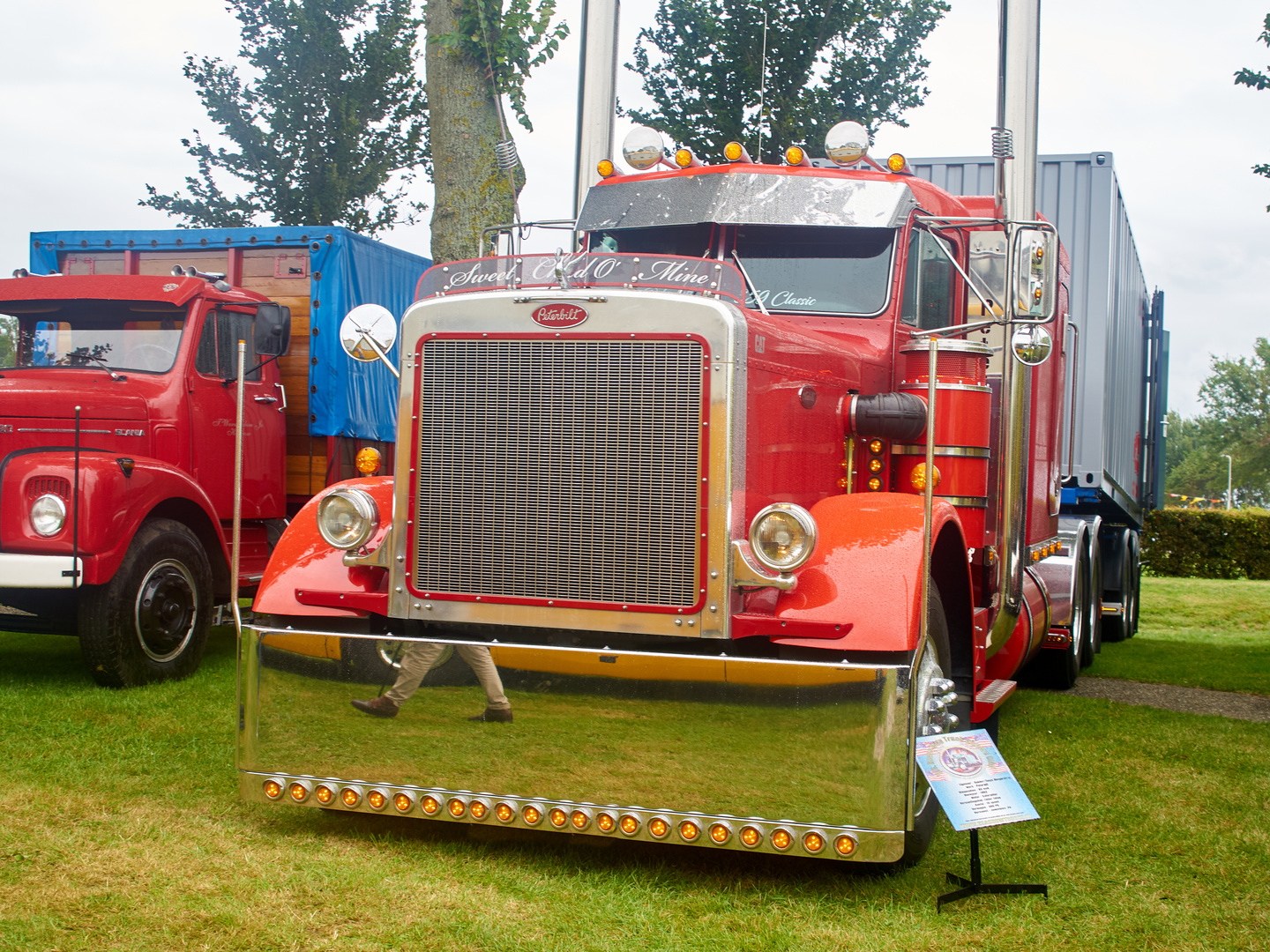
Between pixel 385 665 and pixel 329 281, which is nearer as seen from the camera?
pixel 385 665

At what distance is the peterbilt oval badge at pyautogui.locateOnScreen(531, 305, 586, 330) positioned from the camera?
421 cm

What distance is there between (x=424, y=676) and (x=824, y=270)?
2700 millimetres

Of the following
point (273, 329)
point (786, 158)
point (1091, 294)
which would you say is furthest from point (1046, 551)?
point (273, 329)

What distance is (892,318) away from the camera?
18.4 ft

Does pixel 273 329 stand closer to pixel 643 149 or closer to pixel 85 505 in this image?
pixel 85 505

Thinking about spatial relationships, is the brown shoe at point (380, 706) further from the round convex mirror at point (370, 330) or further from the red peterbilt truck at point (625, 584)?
the round convex mirror at point (370, 330)

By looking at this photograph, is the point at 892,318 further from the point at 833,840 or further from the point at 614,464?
the point at 833,840

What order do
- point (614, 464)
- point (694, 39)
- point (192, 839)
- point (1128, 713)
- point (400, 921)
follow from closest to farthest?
point (400, 921), point (614, 464), point (192, 839), point (1128, 713), point (694, 39)

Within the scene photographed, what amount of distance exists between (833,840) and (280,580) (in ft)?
7.50

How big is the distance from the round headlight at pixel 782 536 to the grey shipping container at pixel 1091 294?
505 centimetres

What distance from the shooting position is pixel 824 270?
223 inches

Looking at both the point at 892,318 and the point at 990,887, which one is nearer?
the point at 990,887

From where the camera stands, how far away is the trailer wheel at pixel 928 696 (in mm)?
4289

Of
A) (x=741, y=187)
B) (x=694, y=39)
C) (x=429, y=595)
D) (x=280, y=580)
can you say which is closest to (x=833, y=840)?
(x=429, y=595)
